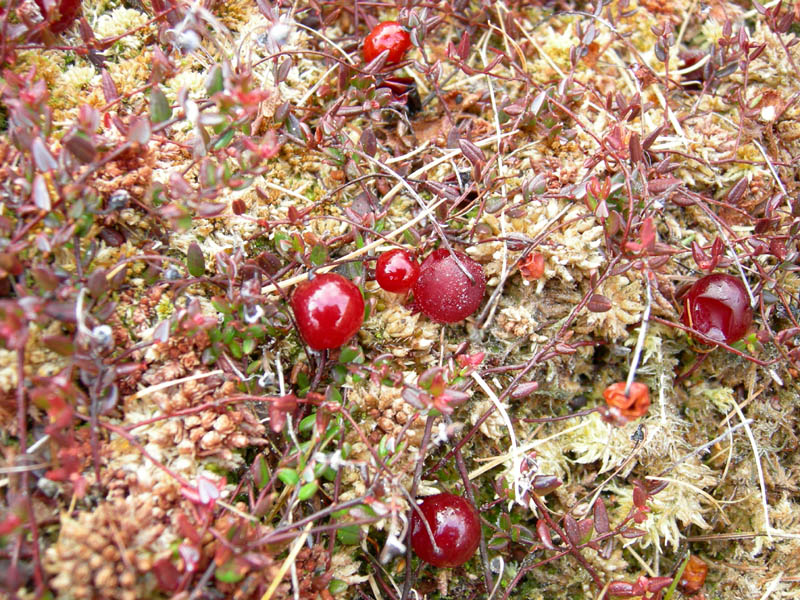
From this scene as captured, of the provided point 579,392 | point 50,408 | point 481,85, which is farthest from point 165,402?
point 481,85

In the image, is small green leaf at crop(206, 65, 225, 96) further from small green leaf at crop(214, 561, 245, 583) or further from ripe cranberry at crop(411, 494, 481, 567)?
ripe cranberry at crop(411, 494, 481, 567)

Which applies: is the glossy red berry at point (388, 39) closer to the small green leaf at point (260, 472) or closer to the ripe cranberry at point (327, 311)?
the ripe cranberry at point (327, 311)

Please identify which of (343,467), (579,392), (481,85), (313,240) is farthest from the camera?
(481,85)

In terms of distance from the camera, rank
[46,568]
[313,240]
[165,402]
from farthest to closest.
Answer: [313,240]
[165,402]
[46,568]

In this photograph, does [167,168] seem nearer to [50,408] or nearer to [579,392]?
[50,408]

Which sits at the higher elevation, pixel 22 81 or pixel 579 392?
pixel 22 81

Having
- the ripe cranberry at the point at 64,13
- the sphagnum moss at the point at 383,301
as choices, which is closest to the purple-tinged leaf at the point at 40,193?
the sphagnum moss at the point at 383,301

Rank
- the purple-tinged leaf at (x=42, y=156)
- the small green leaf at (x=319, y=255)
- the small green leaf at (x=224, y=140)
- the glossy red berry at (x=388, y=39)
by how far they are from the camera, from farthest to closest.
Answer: the glossy red berry at (x=388, y=39), the small green leaf at (x=319, y=255), the small green leaf at (x=224, y=140), the purple-tinged leaf at (x=42, y=156)
